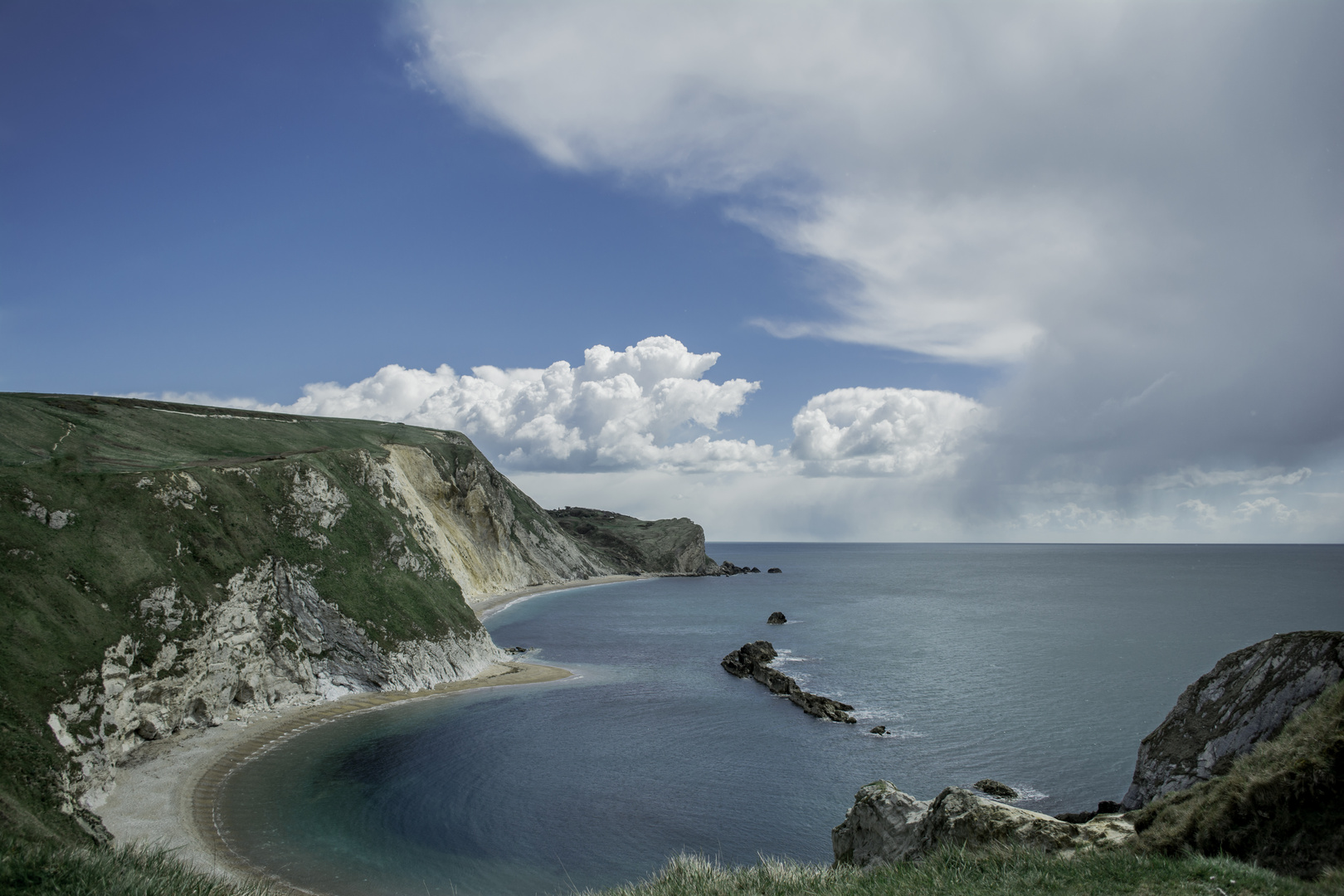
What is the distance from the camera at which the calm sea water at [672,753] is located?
27.3 metres

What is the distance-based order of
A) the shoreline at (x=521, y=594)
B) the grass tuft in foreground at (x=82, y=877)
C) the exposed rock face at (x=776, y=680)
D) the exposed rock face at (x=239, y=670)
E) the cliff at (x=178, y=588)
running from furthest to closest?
the shoreline at (x=521, y=594) < the exposed rock face at (x=776, y=680) < the exposed rock face at (x=239, y=670) < the cliff at (x=178, y=588) < the grass tuft in foreground at (x=82, y=877)

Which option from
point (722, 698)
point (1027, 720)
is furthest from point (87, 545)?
point (1027, 720)

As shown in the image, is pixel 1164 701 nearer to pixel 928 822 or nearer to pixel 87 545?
pixel 928 822

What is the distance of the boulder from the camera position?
107 feet

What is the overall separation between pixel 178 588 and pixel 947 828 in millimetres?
43257

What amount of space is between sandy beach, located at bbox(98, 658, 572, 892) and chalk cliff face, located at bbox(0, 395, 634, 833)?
1087 millimetres

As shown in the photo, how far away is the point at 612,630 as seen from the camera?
289ft

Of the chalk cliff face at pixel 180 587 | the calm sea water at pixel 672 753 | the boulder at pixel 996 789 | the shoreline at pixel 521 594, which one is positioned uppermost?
the chalk cliff face at pixel 180 587

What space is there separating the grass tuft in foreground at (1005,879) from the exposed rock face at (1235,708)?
9.67m

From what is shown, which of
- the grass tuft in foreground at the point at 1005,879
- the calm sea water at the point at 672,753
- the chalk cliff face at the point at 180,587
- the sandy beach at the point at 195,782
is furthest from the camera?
the chalk cliff face at the point at 180,587

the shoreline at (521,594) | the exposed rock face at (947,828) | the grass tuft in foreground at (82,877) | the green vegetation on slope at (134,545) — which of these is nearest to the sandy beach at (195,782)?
the green vegetation on slope at (134,545)

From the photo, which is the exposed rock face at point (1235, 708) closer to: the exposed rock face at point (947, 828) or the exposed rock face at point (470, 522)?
the exposed rock face at point (947, 828)

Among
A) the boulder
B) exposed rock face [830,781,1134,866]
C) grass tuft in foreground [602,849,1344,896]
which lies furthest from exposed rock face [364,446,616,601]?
grass tuft in foreground [602,849,1344,896]

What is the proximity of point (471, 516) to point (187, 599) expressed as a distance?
75.6m
